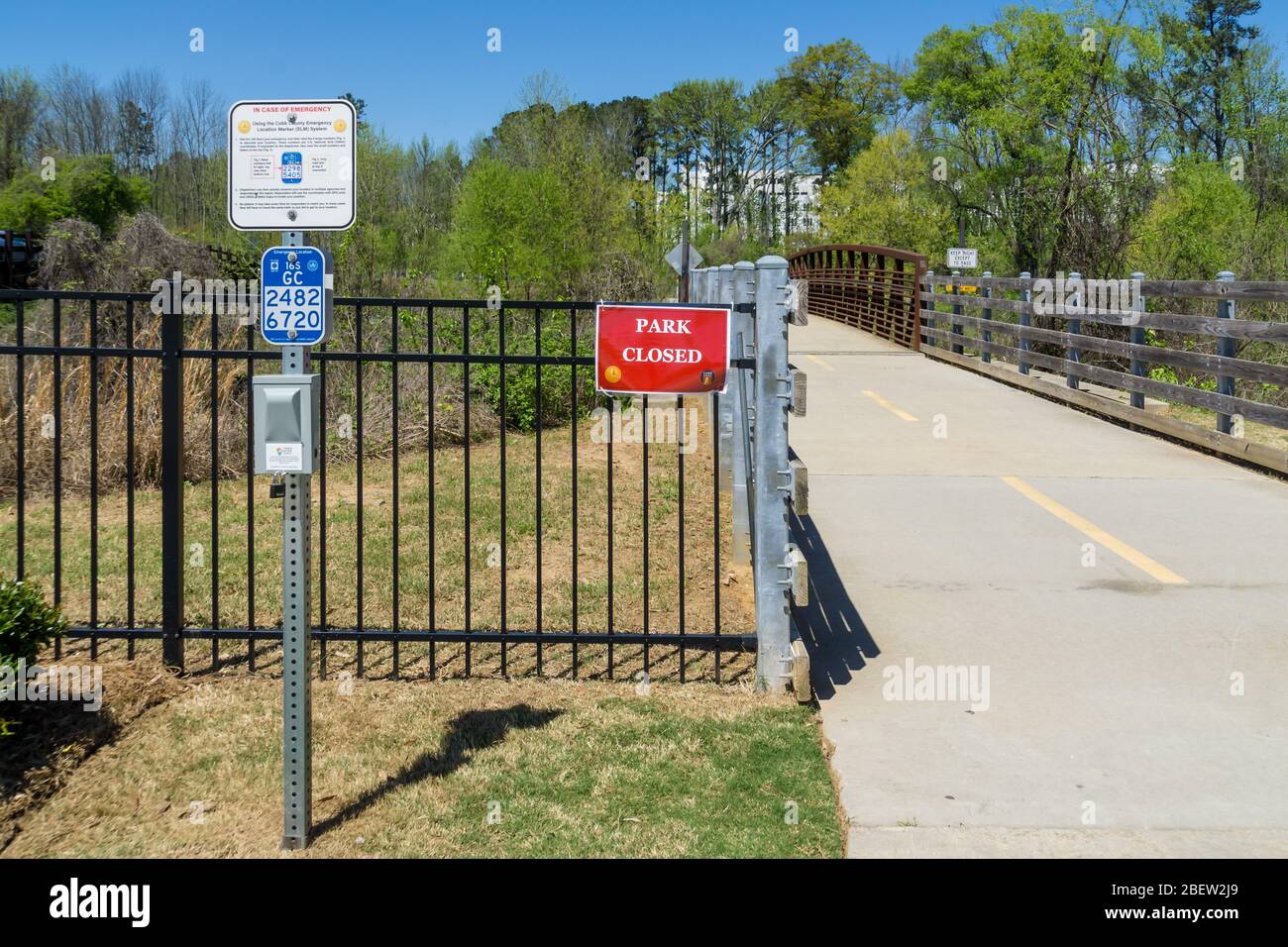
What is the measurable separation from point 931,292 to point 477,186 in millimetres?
9396

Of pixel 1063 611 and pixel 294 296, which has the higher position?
pixel 294 296

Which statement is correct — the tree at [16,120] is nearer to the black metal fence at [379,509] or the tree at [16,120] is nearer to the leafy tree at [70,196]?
the leafy tree at [70,196]

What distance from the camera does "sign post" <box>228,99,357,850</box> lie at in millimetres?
3980

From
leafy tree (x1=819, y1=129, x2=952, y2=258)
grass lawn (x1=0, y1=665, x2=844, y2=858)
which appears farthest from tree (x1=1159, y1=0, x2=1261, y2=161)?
grass lawn (x1=0, y1=665, x2=844, y2=858)

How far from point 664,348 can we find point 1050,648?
2.60 m

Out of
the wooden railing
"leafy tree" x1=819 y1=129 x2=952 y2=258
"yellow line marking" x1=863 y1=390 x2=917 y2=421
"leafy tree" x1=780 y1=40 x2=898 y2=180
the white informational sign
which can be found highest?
"leafy tree" x1=780 y1=40 x2=898 y2=180

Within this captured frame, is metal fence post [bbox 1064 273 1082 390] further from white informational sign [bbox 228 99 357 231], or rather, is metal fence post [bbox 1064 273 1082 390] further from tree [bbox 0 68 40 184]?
tree [bbox 0 68 40 184]

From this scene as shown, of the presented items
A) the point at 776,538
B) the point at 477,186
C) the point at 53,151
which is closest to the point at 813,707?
the point at 776,538

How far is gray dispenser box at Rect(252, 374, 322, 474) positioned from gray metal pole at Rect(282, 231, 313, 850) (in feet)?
0.35

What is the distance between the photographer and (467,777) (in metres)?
4.71

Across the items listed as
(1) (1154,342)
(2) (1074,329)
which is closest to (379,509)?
(2) (1074,329)

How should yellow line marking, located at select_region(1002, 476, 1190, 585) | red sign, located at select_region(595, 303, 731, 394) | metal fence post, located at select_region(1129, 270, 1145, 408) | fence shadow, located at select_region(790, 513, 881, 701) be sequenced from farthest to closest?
metal fence post, located at select_region(1129, 270, 1145, 408)
yellow line marking, located at select_region(1002, 476, 1190, 585)
fence shadow, located at select_region(790, 513, 881, 701)
red sign, located at select_region(595, 303, 731, 394)

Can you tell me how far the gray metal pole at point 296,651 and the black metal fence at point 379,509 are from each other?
69cm

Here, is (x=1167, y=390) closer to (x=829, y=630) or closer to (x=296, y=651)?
(x=829, y=630)
